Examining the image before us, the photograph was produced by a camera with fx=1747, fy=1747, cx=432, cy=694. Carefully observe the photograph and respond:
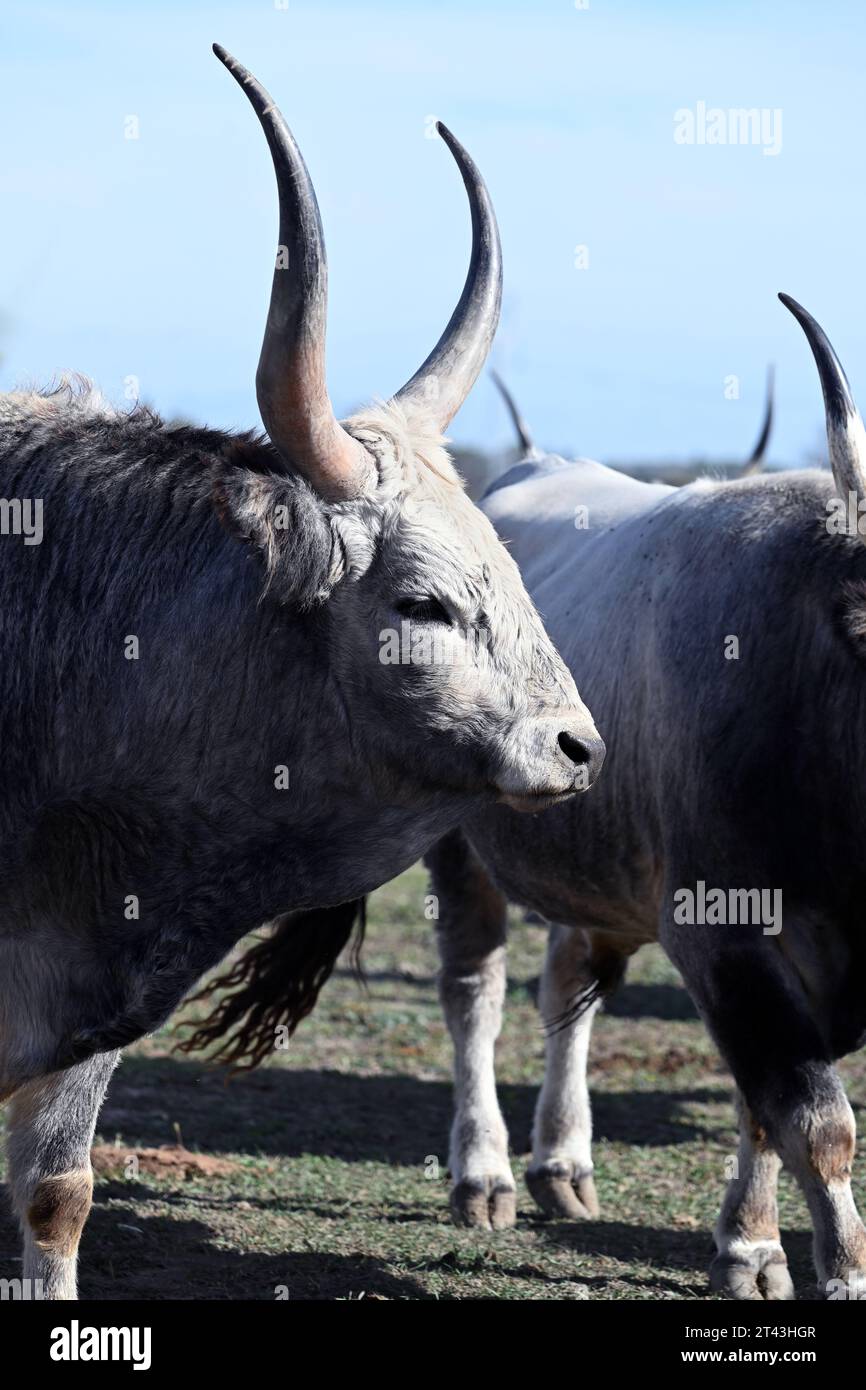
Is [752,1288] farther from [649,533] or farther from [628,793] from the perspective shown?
[649,533]

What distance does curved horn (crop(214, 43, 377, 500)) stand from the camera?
3.29 metres

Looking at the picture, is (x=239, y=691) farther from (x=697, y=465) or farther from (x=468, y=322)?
(x=697, y=465)

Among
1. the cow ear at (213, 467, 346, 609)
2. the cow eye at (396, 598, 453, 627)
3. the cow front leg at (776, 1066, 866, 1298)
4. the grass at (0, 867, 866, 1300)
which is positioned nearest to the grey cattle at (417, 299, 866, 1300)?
the cow front leg at (776, 1066, 866, 1298)

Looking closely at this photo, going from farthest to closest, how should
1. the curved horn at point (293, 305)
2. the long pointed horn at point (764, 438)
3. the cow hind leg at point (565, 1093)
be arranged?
the long pointed horn at point (764, 438), the cow hind leg at point (565, 1093), the curved horn at point (293, 305)

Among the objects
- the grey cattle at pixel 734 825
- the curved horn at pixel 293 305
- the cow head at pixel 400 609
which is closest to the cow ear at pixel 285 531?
the cow head at pixel 400 609

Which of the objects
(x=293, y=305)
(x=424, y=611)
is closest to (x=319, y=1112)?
(x=424, y=611)

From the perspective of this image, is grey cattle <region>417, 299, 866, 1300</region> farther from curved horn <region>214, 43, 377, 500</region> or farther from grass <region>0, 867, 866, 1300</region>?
curved horn <region>214, 43, 377, 500</region>

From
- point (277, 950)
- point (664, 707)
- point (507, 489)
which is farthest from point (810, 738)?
point (507, 489)

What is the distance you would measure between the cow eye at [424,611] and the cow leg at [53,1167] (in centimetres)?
152

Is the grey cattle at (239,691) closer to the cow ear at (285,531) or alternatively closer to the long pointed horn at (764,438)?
the cow ear at (285,531)

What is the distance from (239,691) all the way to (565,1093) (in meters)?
3.47

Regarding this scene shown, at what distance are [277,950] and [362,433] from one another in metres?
3.15

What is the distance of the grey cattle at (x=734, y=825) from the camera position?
14.8ft

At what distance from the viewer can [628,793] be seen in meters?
5.41
